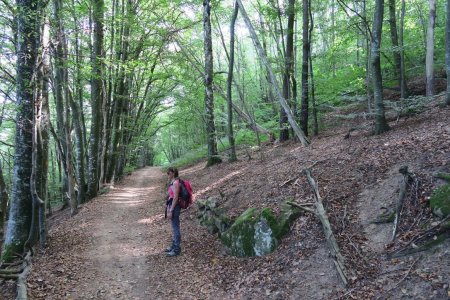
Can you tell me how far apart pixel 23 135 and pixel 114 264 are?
146 inches

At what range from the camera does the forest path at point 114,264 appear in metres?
6.39

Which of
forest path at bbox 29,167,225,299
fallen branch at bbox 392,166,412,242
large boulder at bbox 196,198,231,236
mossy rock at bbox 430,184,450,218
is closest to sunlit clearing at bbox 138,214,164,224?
forest path at bbox 29,167,225,299

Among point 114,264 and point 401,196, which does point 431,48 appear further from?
point 114,264

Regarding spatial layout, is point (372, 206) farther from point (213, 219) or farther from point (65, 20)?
point (65, 20)

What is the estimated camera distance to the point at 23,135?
7.76m

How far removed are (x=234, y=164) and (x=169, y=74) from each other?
29.0ft

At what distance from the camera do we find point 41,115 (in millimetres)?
8039

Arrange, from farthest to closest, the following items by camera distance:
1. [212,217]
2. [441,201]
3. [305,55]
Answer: [305,55], [212,217], [441,201]

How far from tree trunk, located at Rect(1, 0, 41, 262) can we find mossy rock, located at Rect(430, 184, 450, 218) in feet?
27.0

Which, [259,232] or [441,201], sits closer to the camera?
[441,201]

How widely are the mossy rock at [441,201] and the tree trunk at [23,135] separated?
324 inches

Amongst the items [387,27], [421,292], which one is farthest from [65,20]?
[387,27]

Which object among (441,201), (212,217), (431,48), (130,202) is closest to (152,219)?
(212,217)

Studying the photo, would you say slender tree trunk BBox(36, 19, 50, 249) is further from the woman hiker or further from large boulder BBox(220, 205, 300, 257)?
large boulder BBox(220, 205, 300, 257)
